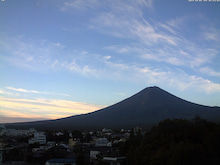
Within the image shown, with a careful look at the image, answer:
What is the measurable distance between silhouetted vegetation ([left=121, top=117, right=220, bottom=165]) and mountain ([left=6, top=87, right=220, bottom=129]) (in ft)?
115

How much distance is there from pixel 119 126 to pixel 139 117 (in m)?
4.67

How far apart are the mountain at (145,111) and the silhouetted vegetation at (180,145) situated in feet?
115

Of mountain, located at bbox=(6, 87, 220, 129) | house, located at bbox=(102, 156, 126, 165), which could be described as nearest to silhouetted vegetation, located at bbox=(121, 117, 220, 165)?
house, located at bbox=(102, 156, 126, 165)

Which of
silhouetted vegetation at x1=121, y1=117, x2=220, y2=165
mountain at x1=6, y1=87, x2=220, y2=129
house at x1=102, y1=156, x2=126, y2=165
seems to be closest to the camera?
silhouetted vegetation at x1=121, y1=117, x2=220, y2=165

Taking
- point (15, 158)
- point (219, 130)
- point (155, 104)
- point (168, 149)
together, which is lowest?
point (15, 158)

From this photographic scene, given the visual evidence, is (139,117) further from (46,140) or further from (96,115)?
(46,140)

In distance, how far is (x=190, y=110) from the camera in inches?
2120

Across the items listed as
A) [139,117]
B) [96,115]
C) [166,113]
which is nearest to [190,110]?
[166,113]

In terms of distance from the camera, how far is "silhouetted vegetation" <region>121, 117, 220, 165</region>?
34.0ft

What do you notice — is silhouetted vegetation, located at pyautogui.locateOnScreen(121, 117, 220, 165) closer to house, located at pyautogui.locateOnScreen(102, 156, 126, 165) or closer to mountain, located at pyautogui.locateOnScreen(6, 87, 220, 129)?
house, located at pyautogui.locateOnScreen(102, 156, 126, 165)

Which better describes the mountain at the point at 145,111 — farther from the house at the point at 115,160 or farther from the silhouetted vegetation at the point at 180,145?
the silhouetted vegetation at the point at 180,145

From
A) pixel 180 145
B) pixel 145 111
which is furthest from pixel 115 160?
pixel 145 111

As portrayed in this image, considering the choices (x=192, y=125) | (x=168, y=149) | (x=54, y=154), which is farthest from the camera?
(x=54, y=154)

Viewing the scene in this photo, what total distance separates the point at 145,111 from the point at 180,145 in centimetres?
4553
